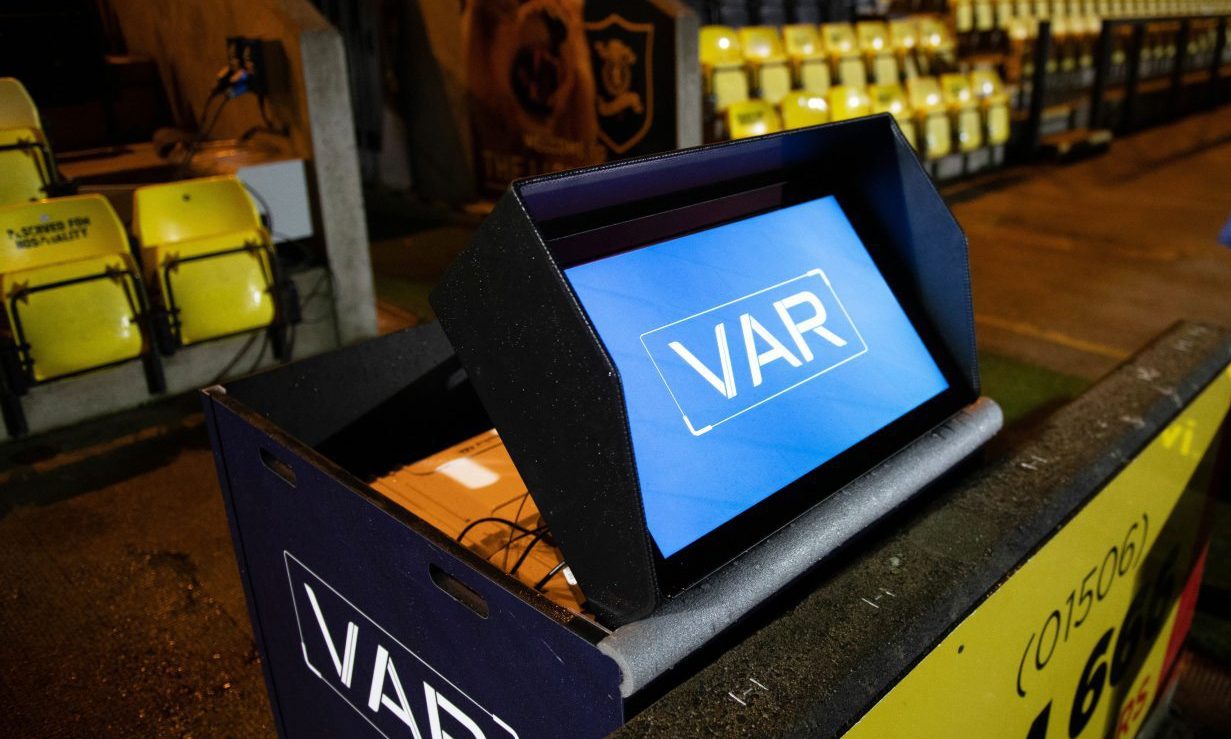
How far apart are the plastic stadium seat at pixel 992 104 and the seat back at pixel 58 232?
8017 mm

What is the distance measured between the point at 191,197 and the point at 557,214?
12.8 ft

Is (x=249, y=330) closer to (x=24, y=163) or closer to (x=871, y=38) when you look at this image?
(x=24, y=163)

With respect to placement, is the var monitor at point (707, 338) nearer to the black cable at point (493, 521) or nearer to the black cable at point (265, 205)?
the black cable at point (493, 521)

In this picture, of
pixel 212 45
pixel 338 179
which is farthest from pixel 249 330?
pixel 212 45

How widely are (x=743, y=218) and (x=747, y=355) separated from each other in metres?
0.20

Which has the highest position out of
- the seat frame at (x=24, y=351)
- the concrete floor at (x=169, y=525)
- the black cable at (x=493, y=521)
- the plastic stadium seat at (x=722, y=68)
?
the plastic stadium seat at (x=722, y=68)

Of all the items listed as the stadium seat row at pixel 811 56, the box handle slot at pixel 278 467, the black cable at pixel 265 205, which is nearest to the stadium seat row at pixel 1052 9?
the stadium seat row at pixel 811 56

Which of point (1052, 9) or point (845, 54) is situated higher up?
point (1052, 9)

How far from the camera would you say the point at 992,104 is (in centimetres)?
898

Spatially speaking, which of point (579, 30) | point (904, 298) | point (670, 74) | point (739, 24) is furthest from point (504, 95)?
point (904, 298)

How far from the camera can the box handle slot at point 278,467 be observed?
1189 mm

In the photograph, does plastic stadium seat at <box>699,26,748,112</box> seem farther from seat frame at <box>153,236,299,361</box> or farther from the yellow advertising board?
the yellow advertising board

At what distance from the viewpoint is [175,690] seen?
235 cm

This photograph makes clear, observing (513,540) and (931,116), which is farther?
(931,116)
